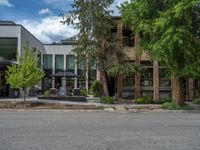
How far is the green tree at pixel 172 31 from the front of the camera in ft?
83.4

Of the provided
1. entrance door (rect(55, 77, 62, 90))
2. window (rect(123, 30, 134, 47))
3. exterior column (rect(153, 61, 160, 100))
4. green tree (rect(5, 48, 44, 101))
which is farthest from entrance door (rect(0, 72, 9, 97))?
entrance door (rect(55, 77, 62, 90))

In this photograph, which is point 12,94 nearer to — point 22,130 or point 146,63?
point 146,63

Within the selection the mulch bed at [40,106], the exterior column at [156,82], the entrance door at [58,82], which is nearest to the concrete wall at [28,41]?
the entrance door at [58,82]

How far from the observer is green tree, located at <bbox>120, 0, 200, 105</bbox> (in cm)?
2541

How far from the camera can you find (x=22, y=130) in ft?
44.0

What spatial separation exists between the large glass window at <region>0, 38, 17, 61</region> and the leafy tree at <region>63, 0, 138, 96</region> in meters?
9.46

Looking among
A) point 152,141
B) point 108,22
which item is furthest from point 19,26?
point 152,141

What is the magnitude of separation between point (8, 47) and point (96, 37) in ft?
41.2

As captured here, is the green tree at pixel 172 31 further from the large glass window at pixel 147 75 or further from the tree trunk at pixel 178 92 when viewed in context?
the large glass window at pixel 147 75

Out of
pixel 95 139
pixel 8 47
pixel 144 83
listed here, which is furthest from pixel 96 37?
pixel 95 139

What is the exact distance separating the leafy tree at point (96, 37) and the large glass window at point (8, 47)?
9457mm

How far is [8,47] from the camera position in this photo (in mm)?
42781

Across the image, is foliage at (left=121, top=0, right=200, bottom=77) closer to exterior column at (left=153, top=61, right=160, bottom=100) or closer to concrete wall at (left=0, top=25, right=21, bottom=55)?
exterior column at (left=153, top=61, right=160, bottom=100)

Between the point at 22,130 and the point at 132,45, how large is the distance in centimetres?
2729
